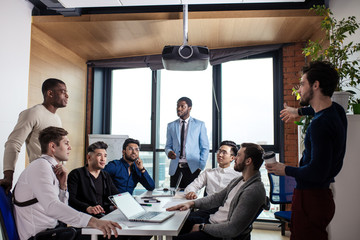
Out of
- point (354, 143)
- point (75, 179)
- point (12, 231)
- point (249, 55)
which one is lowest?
point (12, 231)

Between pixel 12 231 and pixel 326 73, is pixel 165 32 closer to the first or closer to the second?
pixel 326 73

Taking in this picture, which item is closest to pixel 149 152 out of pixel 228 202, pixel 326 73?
pixel 228 202

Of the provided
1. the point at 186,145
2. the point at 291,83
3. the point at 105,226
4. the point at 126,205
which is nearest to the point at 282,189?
the point at 186,145

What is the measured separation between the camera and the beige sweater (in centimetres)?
242

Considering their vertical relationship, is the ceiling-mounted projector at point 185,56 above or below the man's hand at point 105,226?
above

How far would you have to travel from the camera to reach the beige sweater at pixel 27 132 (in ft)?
7.95

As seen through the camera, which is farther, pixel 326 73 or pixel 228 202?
pixel 228 202

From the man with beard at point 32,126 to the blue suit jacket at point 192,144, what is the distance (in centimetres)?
171

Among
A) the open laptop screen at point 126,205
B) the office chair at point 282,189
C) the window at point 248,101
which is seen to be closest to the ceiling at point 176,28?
the window at point 248,101

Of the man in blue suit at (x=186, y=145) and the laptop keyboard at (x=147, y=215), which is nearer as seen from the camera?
the laptop keyboard at (x=147, y=215)

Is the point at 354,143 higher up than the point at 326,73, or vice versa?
the point at 326,73

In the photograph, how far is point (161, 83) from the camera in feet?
18.1

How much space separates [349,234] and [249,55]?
10.1 ft

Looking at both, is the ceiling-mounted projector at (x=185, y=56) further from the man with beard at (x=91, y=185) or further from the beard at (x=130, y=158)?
the man with beard at (x=91, y=185)
